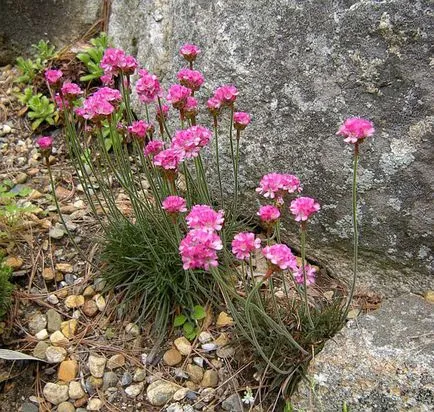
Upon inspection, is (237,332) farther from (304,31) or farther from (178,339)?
(304,31)

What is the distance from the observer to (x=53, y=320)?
2.96 m

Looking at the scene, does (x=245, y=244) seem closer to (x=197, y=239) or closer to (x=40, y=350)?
(x=197, y=239)

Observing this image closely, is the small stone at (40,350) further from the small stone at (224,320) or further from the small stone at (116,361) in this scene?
the small stone at (224,320)

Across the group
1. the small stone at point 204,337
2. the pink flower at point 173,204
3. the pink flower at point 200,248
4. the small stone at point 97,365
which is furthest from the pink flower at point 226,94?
Result: the small stone at point 97,365

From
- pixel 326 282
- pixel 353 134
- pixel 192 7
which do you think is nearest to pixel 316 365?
pixel 326 282

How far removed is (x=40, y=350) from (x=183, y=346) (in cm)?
72

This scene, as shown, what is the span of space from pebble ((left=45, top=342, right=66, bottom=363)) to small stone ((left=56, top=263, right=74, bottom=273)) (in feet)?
1.66

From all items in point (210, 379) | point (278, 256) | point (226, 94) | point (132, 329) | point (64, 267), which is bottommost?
point (210, 379)

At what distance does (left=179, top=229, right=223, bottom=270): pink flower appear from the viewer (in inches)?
77.7

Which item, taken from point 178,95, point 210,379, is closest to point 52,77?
point 178,95

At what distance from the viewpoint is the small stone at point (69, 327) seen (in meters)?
2.92

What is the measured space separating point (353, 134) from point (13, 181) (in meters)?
2.56

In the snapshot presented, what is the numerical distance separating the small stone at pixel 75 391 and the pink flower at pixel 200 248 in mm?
1102

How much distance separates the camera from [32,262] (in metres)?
3.21
